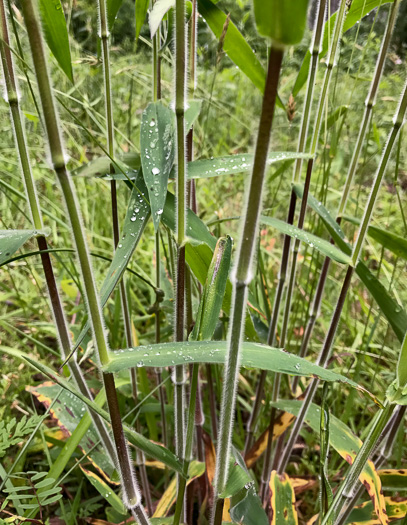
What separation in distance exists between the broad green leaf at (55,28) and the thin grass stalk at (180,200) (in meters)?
0.15

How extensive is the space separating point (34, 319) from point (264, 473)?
712 mm

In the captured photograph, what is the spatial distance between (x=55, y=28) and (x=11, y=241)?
222mm

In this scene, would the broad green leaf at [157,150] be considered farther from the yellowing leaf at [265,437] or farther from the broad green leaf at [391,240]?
the yellowing leaf at [265,437]

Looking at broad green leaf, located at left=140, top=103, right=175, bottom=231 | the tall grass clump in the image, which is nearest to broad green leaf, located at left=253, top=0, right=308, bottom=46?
the tall grass clump

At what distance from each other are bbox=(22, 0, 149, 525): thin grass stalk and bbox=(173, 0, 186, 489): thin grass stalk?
0.13 m

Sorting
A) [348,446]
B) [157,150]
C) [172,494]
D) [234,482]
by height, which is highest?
[157,150]

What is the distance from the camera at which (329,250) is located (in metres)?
0.49

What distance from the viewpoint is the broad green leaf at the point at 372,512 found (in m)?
0.59

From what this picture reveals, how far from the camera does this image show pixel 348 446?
56 centimetres

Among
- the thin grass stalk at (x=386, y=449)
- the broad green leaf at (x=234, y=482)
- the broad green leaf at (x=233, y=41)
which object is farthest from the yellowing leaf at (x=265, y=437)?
the broad green leaf at (x=233, y=41)

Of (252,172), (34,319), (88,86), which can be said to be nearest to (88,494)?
(34,319)

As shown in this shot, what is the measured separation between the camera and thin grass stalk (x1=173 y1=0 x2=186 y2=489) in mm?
317

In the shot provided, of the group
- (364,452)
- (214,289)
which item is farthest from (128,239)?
(364,452)

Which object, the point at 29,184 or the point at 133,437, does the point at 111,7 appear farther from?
the point at 133,437
